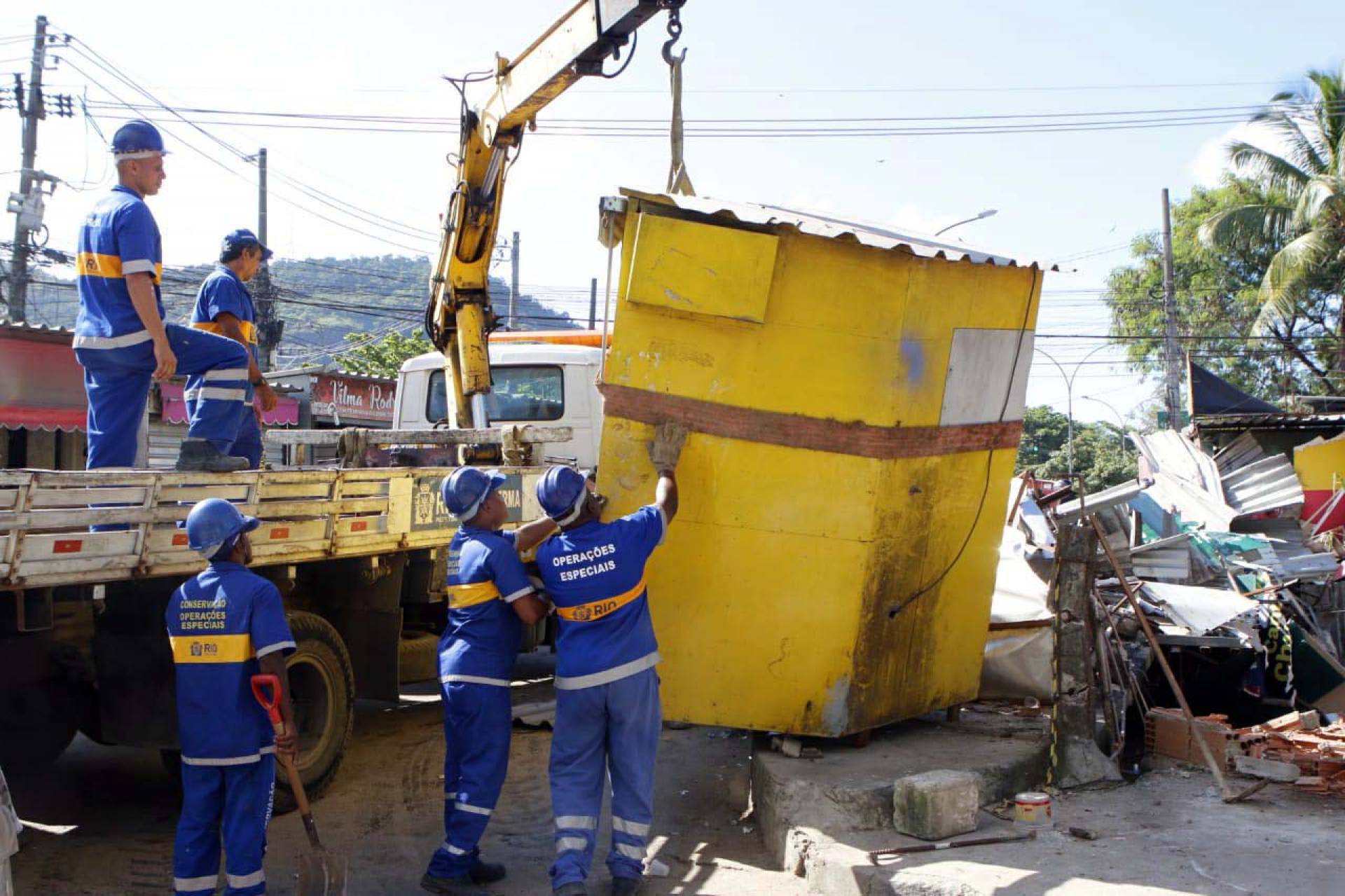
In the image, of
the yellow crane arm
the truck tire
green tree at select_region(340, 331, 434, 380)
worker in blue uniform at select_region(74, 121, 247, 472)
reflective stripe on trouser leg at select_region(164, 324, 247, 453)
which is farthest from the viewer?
green tree at select_region(340, 331, 434, 380)

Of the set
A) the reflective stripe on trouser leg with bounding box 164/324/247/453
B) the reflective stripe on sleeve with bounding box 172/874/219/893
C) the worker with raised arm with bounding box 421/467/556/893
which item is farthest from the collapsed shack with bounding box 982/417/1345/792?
the reflective stripe on trouser leg with bounding box 164/324/247/453

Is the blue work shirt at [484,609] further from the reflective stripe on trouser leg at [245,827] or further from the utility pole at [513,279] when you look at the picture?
the utility pole at [513,279]

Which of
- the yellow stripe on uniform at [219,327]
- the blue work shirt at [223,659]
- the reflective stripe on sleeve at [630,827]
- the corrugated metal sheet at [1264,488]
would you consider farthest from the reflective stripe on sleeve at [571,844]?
the corrugated metal sheet at [1264,488]

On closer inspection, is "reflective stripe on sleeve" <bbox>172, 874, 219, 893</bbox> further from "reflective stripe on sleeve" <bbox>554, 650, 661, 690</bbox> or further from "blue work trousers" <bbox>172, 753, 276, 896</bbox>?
"reflective stripe on sleeve" <bbox>554, 650, 661, 690</bbox>

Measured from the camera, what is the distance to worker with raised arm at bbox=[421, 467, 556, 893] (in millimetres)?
4531

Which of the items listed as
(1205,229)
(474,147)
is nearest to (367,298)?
(1205,229)

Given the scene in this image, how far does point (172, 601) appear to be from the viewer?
408 cm

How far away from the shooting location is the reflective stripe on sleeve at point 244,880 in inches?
156

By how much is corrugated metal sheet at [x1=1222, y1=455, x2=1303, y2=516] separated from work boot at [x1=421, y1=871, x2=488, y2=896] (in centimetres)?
1046

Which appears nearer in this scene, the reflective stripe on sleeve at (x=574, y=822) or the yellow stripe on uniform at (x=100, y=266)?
the reflective stripe on sleeve at (x=574, y=822)

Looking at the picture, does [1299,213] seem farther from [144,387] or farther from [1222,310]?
[144,387]

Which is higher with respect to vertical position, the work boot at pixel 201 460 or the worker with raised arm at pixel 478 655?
the work boot at pixel 201 460

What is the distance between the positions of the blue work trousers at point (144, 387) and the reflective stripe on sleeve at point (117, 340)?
0.01m

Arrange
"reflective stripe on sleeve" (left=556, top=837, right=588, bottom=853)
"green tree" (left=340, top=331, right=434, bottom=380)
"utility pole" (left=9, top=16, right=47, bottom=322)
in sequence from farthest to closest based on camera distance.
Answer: "green tree" (left=340, top=331, right=434, bottom=380) < "utility pole" (left=9, top=16, right=47, bottom=322) < "reflective stripe on sleeve" (left=556, top=837, right=588, bottom=853)
